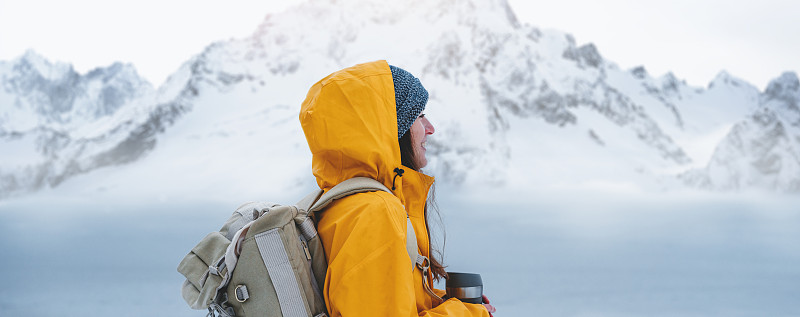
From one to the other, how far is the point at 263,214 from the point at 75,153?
45.5m

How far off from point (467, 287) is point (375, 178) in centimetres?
37

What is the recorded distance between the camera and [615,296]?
47.8ft

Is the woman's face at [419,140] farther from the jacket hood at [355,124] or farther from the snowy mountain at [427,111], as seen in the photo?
the snowy mountain at [427,111]

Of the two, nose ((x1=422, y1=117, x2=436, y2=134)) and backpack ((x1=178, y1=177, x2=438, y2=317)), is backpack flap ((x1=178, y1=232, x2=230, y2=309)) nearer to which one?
backpack ((x1=178, y1=177, x2=438, y2=317))

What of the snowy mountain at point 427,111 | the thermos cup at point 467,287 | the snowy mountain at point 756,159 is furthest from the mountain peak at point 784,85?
the thermos cup at point 467,287

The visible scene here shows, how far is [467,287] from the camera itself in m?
1.36

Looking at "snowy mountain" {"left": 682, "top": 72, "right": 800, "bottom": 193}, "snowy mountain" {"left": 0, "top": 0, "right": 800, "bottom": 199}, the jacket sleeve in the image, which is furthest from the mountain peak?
the jacket sleeve

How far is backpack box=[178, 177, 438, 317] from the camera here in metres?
1.08

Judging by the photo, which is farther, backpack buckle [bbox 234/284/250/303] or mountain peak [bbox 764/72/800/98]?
mountain peak [bbox 764/72/800/98]

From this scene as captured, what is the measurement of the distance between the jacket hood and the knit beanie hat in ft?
0.15

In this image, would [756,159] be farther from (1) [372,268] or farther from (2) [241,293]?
(2) [241,293]

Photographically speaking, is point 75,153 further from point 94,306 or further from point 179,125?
point 94,306

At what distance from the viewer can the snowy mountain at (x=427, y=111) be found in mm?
40156

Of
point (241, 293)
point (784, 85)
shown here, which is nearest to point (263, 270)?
point (241, 293)
